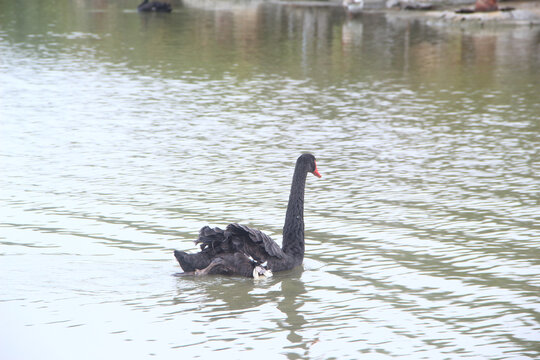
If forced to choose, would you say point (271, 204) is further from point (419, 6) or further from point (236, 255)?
point (419, 6)

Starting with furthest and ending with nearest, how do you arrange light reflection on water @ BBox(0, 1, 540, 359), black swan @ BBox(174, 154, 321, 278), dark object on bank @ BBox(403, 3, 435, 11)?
dark object on bank @ BBox(403, 3, 435, 11)
black swan @ BBox(174, 154, 321, 278)
light reflection on water @ BBox(0, 1, 540, 359)

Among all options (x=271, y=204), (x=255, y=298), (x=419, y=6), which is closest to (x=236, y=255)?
(x=255, y=298)

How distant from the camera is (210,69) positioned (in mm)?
25594

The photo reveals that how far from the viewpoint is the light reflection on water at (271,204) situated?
23.7 feet

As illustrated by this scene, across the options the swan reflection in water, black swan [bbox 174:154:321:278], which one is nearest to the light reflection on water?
the swan reflection in water

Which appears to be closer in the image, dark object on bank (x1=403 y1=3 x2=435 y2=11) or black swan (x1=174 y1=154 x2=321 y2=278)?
black swan (x1=174 y1=154 x2=321 y2=278)

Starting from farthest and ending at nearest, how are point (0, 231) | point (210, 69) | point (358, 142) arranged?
point (210, 69)
point (358, 142)
point (0, 231)

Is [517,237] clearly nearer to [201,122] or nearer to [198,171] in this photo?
[198,171]

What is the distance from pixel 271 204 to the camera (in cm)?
1121

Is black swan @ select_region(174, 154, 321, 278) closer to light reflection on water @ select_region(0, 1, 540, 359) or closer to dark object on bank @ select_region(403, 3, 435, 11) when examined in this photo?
light reflection on water @ select_region(0, 1, 540, 359)

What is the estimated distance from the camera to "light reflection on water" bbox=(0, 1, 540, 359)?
7.22 meters

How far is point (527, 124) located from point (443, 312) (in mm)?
10273

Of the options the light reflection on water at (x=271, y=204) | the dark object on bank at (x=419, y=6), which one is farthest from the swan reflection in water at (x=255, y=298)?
the dark object on bank at (x=419, y=6)

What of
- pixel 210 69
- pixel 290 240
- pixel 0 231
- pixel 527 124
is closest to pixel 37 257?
pixel 0 231
